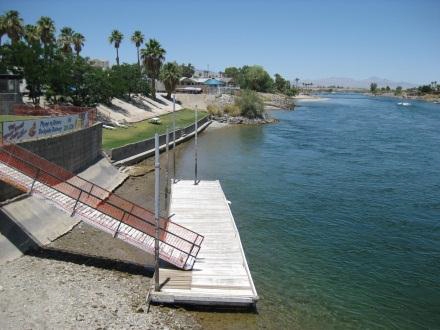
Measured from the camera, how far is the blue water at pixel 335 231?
1772 cm

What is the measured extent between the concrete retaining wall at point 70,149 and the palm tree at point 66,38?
1942 inches

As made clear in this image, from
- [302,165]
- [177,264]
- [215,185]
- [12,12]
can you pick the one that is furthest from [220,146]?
[177,264]

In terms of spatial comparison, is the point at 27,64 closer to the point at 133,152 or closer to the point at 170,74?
the point at 133,152

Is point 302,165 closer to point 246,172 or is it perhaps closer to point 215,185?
point 246,172

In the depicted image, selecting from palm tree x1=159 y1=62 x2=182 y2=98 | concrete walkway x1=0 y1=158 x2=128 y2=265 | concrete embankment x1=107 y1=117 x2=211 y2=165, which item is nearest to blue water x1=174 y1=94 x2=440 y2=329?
concrete embankment x1=107 y1=117 x2=211 y2=165

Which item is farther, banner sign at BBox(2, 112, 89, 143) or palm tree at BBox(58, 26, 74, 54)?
palm tree at BBox(58, 26, 74, 54)

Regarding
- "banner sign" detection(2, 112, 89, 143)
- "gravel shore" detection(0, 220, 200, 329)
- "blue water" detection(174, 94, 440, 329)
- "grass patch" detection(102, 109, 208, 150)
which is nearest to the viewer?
"gravel shore" detection(0, 220, 200, 329)

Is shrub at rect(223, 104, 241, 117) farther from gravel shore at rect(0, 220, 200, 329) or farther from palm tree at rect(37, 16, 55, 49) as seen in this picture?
gravel shore at rect(0, 220, 200, 329)

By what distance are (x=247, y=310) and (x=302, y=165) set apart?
3112cm

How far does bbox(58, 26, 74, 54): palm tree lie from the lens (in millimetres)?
79688

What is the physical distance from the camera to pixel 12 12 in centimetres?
6469

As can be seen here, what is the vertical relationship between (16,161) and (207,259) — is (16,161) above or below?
above

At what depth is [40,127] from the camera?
85.0 feet

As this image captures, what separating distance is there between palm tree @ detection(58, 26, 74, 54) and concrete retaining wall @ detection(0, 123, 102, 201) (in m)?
49.3
